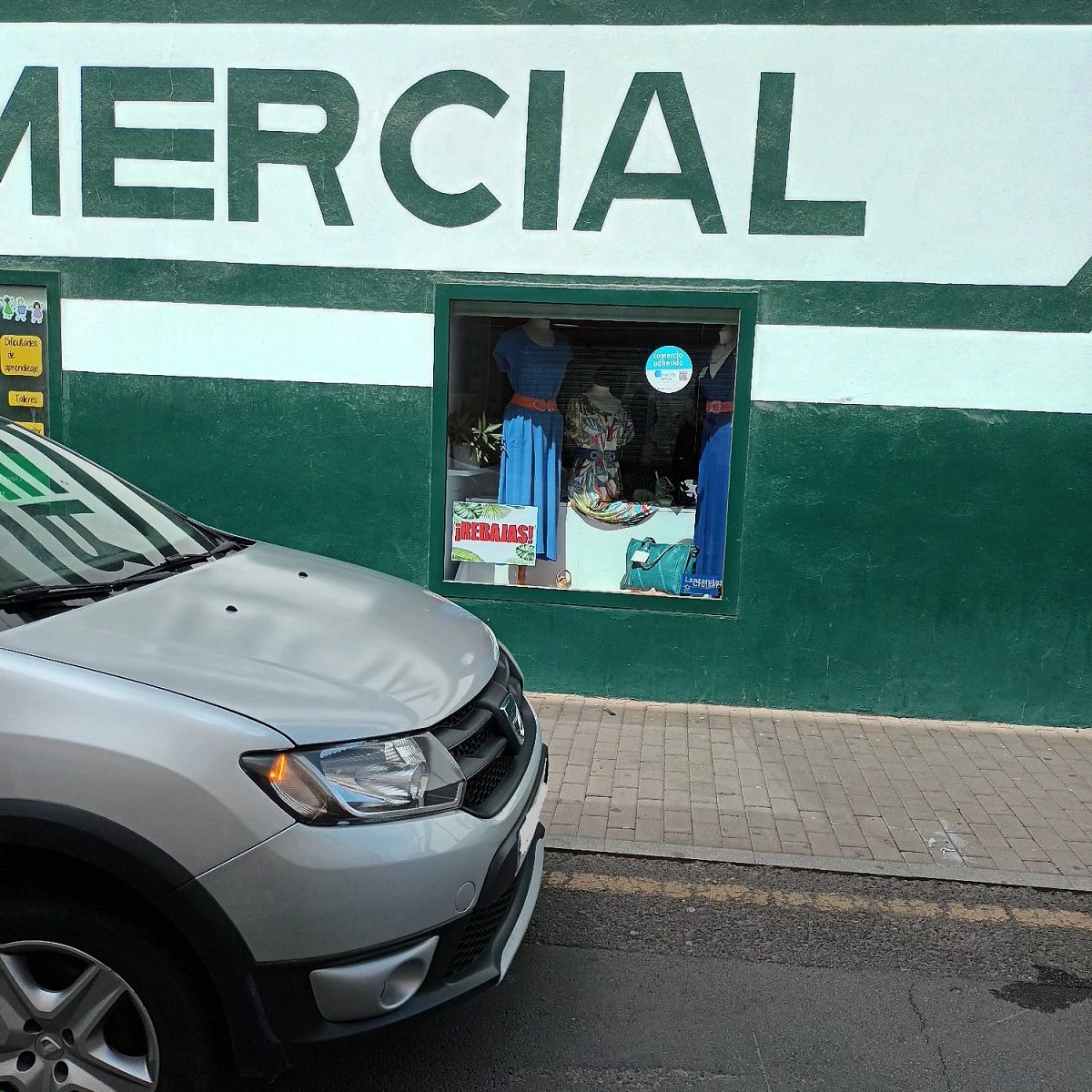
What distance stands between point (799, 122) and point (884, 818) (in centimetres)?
392

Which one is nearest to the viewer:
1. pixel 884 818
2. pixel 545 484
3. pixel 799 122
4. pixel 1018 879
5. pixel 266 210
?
pixel 1018 879

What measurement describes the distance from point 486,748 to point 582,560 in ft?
13.1

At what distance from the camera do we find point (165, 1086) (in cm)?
234

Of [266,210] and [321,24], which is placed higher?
[321,24]

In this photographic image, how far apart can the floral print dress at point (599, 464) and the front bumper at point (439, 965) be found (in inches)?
154

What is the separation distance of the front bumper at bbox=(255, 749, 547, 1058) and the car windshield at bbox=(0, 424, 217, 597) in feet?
4.13

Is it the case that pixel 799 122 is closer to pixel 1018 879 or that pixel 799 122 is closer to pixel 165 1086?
pixel 1018 879

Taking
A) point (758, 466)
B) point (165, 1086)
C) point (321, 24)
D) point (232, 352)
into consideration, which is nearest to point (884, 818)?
point (758, 466)

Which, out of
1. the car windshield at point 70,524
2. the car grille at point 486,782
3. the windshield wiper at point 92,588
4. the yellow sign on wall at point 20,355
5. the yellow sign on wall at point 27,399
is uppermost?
the yellow sign on wall at point 20,355

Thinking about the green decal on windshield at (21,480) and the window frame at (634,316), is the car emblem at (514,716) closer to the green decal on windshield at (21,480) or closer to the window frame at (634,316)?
the green decal on windshield at (21,480)

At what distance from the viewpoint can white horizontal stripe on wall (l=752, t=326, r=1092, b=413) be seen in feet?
19.2

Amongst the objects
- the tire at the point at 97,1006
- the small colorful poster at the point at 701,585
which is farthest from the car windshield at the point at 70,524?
the small colorful poster at the point at 701,585

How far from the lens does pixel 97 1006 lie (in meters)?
2.31

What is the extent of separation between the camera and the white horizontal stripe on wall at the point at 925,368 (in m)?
5.86
